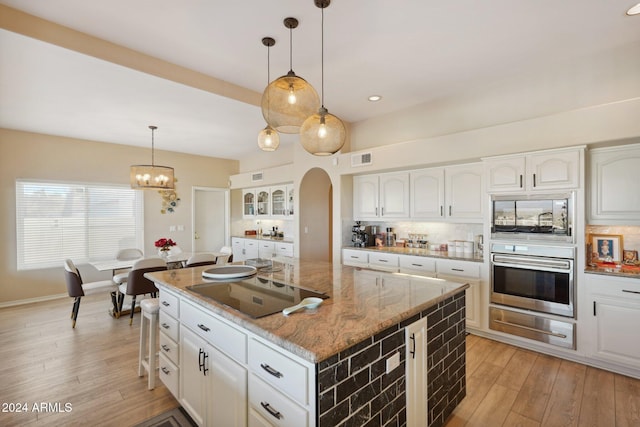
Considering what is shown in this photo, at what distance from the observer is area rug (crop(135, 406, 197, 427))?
2092 mm

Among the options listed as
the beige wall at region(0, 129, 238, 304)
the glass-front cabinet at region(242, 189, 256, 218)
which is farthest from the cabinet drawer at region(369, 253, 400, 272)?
the beige wall at region(0, 129, 238, 304)

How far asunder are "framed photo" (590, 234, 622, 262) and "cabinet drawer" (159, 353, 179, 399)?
4.01 m

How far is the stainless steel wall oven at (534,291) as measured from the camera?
2.89 m

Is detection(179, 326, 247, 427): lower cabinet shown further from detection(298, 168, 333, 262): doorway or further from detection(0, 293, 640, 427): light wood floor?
detection(298, 168, 333, 262): doorway

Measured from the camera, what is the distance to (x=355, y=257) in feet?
15.2

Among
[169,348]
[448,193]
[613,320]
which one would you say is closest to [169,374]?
[169,348]

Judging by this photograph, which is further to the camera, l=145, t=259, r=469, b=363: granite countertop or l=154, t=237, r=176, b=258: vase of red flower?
l=154, t=237, r=176, b=258: vase of red flower

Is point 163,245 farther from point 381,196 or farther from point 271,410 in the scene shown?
point 271,410

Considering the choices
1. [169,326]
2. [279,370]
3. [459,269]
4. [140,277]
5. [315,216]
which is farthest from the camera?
[315,216]

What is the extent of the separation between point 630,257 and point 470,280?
1.42 metres

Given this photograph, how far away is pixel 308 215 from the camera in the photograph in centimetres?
558

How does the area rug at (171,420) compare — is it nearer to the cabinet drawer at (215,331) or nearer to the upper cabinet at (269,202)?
the cabinet drawer at (215,331)

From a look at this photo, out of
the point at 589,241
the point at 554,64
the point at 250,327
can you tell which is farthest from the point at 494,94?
the point at 250,327

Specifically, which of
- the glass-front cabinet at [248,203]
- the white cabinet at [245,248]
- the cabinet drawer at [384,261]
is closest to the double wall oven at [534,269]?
the cabinet drawer at [384,261]
